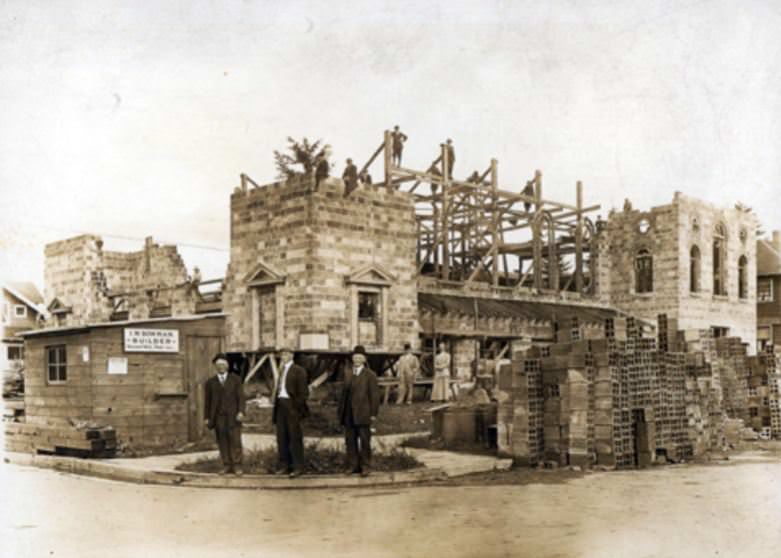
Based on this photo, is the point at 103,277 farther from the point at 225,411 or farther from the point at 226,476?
the point at 226,476

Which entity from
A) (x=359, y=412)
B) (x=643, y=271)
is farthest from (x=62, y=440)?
(x=643, y=271)

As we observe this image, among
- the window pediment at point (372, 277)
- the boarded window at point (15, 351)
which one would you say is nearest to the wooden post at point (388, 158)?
the window pediment at point (372, 277)

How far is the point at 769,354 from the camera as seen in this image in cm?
2045

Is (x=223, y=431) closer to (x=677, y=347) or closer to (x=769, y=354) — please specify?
(x=677, y=347)

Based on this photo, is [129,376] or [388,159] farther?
[388,159]

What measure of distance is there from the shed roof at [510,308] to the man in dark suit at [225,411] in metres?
13.1

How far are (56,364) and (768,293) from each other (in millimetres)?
31651

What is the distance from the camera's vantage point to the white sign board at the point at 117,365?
15141mm

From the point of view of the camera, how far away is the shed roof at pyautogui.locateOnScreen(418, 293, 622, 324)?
26.6 metres

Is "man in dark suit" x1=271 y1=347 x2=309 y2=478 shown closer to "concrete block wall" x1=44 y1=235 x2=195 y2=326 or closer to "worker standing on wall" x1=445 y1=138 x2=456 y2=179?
"concrete block wall" x1=44 y1=235 x2=195 y2=326

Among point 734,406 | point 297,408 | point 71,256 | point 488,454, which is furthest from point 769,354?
point 71,256

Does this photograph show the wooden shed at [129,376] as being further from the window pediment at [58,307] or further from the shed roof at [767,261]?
the shed roof at [767,261]

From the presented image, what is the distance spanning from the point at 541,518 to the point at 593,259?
25635 mm

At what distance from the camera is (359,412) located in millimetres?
12711
